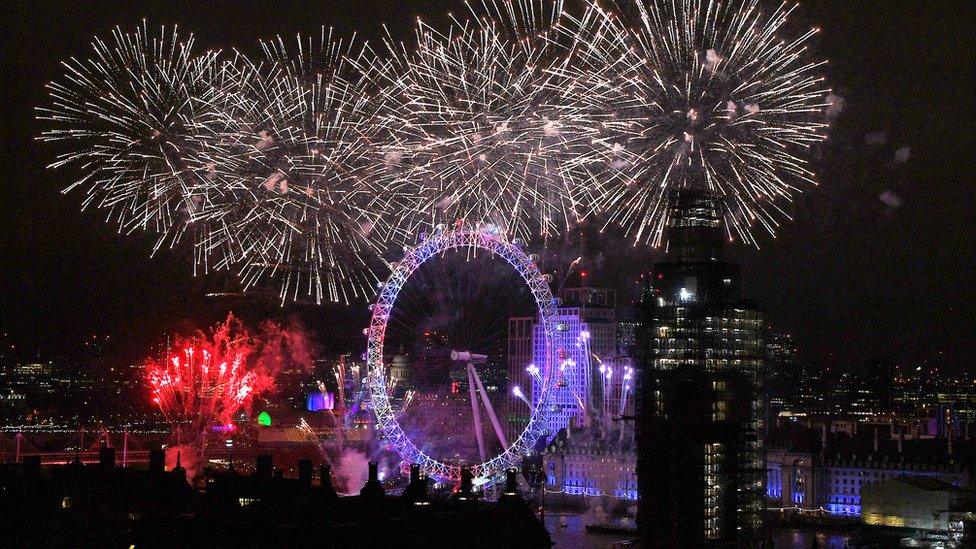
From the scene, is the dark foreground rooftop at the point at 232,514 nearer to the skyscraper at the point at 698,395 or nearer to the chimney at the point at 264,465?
the chimney at the point at 264,465

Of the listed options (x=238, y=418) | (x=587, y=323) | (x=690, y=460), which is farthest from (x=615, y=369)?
(x=690, y=460)

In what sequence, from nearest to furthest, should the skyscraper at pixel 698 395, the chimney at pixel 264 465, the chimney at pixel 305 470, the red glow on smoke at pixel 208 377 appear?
the chimney at pixel 305 470 < the chimney at pixel 264 465 < the skyscraper at pixel 698 395 < the red glow on smoke at pixel 208 377

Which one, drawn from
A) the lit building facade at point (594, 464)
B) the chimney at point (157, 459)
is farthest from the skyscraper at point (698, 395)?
the lit building facade at point (594, 464)

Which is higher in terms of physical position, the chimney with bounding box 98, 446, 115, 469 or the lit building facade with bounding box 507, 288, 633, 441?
the lit building facade with bounding box 507, 288, 633, 441

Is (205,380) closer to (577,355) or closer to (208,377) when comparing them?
(208,377)

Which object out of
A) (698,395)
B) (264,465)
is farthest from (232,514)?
(698,395)

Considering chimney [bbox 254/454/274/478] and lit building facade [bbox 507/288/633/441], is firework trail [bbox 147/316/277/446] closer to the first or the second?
chimney [bbox 254/454/274/478]

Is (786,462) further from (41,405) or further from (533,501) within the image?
(41,405)

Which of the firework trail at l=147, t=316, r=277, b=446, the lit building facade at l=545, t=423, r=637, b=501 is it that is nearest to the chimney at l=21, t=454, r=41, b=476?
the firework trail at l=147, t=316, r=277, b=446
